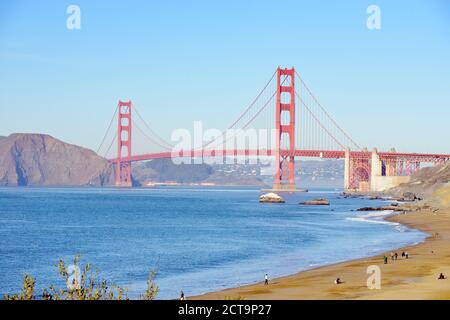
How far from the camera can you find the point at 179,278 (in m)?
32.0

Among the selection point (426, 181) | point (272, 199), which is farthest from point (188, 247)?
point (426, 181)

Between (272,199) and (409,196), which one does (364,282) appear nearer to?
(272,199)

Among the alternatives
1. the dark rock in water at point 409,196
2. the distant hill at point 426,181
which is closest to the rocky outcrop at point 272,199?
the dark rock in water at point 409,196

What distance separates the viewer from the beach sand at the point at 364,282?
2339 cm

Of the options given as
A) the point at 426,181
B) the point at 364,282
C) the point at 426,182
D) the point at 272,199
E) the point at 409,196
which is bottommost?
the point at 272,199

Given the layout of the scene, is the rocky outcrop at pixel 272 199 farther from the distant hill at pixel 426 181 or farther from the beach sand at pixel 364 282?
the beach sand at pixel 364 282

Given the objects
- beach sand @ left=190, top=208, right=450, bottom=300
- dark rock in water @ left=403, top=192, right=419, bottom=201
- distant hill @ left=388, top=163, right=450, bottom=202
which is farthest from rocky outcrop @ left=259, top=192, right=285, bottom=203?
beach sand @ left=190, top=208, right=450, bottom=300

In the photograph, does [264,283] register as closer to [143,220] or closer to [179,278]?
[179,278]

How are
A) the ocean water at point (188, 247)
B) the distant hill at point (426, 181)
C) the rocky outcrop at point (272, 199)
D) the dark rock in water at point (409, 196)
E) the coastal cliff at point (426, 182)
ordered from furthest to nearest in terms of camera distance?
the dark rock in water at point (409, 196) → the rocky outcrop at point (272, 199) → the distant hill at point (426, 181) → the coastal cliff at point (426, 182) → the ocean water at point (188, 247)

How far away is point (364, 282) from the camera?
2695 centimetres

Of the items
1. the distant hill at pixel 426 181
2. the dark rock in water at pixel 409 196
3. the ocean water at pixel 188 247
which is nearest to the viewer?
the ocean water at pixel 188 247
